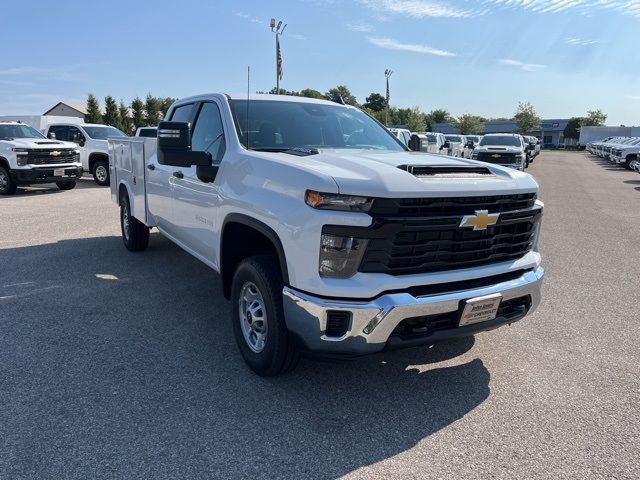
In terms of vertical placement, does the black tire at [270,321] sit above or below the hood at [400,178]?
below

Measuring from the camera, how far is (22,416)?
3098 mm

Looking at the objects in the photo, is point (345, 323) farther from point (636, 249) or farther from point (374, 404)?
point (636, 249)

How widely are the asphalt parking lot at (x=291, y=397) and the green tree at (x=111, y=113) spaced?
2298 inches

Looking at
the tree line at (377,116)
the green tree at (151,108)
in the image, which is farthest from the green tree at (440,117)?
the green tree at (151,108)

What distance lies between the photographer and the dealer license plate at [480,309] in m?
A: 3.10

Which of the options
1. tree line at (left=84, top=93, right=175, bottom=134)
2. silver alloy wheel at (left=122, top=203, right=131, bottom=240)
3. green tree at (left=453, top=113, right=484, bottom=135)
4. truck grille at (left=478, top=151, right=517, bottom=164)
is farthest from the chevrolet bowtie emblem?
green tree at (left=453, top=113, right=484, bottom=135)

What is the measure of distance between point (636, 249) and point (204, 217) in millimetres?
6912

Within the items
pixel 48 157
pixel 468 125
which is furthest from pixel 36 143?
pixel 468 125

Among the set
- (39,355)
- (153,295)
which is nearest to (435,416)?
(39,355)

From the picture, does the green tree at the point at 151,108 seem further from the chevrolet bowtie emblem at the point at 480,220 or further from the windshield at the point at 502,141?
the chevrolet bowtie emblem at the point at 480,220

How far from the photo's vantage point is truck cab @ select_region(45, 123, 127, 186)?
16720 millimetres

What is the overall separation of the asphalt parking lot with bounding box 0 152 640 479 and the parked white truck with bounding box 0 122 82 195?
381 inches

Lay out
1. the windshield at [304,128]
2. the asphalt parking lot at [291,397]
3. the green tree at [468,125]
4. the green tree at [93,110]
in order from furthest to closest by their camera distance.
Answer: the green tree at [468,125], the green tree at [93,110], the windshield at [304,128], the asphalt parking lot at [291,397]

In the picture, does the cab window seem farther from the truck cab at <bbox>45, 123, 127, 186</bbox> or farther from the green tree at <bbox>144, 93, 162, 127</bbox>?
the green tree at <bbox>144, 93, 162, 127</bbox>
